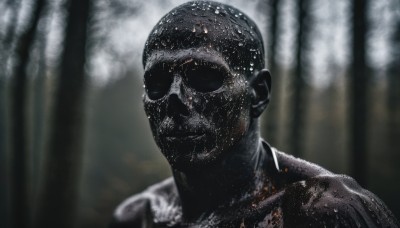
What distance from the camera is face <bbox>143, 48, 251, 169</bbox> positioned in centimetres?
189

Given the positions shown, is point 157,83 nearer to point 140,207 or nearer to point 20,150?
point 140,207

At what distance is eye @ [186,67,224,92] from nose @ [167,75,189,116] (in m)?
0.07

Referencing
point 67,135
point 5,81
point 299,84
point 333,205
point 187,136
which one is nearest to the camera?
point 333,205

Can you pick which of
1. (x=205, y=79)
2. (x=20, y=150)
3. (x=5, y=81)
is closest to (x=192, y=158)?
(x=205, y=79)

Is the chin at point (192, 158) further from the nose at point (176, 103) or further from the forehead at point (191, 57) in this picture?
the forehead at point (191, 57)

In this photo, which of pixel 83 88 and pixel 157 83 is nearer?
pixel 157 83

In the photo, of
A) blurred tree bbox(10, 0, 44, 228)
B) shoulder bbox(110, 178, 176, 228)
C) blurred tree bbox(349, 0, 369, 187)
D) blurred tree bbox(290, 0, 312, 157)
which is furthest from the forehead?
blurred tree bbox(290, 0, 312, 157)

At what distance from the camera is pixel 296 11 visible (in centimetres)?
1001

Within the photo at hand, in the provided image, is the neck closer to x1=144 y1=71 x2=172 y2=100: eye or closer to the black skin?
the black skin

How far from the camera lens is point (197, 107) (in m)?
1.90

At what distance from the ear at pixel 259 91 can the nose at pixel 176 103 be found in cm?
45

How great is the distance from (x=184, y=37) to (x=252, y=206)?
38.2 inches

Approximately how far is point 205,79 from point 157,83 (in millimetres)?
283

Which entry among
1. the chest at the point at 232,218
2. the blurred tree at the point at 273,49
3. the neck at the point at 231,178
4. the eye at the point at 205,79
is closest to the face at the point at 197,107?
the eye at the point at 205,79
